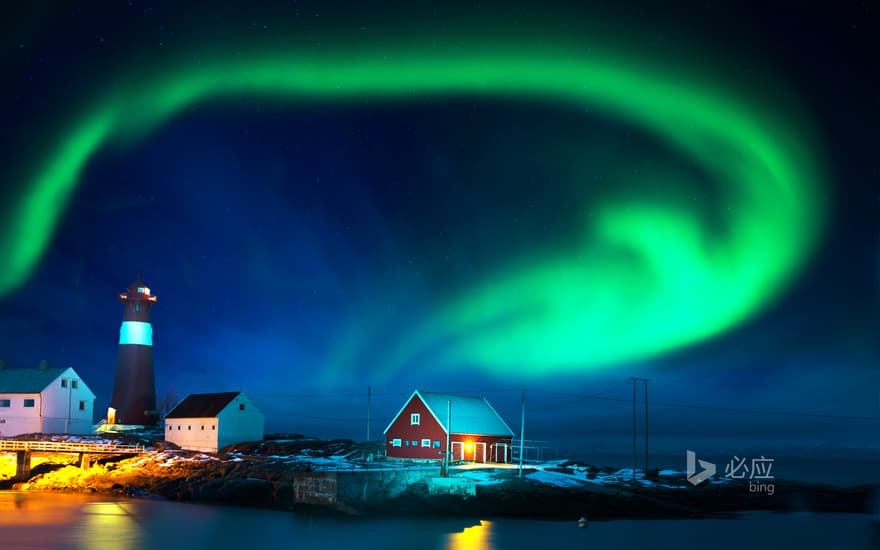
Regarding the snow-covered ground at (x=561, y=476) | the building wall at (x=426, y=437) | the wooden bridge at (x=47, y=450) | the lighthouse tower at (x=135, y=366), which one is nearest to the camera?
the snow-covered ground at (x=561, y=476)

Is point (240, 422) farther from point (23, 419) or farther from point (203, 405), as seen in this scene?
point (23, 419)

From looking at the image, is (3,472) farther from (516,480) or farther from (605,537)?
(605,537)

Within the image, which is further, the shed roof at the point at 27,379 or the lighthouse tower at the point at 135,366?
the lighthouse tower at the point at 135,366

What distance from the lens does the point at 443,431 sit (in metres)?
64.4

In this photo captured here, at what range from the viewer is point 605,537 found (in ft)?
146

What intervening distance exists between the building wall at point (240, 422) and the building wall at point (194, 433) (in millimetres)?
690

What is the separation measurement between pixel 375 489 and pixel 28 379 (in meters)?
44.0

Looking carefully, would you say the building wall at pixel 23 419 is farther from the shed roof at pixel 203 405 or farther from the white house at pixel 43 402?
the shed roof at pixel 203 405

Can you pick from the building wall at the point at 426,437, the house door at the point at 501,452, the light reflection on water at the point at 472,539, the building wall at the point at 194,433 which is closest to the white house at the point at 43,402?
the building wall at the point at 194,433

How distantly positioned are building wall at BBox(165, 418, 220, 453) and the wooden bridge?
6547mm

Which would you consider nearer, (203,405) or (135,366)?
(203,405)

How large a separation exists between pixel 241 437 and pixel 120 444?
10.1 metres

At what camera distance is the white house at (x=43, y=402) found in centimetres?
7625

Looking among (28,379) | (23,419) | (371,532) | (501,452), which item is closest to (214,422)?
(23,419)
